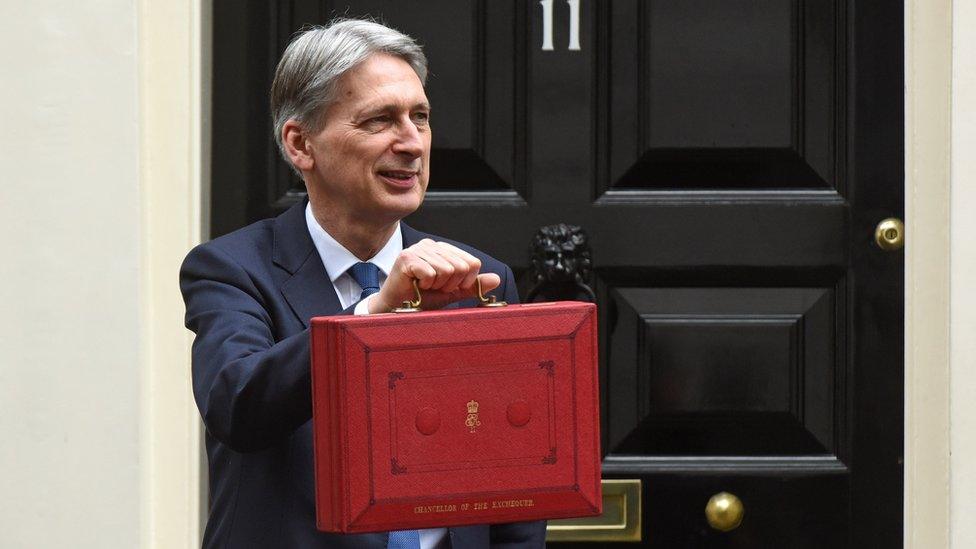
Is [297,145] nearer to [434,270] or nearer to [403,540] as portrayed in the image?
[434,270]

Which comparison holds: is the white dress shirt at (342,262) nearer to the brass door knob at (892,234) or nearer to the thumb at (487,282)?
the thumb at (487,282)

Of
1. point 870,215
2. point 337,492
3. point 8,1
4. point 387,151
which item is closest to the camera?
point 337,492

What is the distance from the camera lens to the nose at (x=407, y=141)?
186 centimetres

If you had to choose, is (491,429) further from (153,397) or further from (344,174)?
(153,397)

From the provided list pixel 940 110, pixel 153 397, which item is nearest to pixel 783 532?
pixel 940 110

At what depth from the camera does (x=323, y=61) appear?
6.00 feet

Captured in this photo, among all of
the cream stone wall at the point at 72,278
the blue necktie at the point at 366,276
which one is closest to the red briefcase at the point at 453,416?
the blue necktie at the point at 366,276

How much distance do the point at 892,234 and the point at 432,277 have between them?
1.59 metres

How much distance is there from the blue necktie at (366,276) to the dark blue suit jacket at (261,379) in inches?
1.7

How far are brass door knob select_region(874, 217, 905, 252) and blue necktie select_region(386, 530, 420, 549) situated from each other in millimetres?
1455

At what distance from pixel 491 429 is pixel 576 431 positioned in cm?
11

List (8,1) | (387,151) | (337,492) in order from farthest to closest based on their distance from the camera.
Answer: (8,1)
(387,151)
(337,492)

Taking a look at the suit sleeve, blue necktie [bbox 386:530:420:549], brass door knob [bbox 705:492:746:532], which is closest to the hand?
the suit sleeve

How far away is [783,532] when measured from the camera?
298 cm
